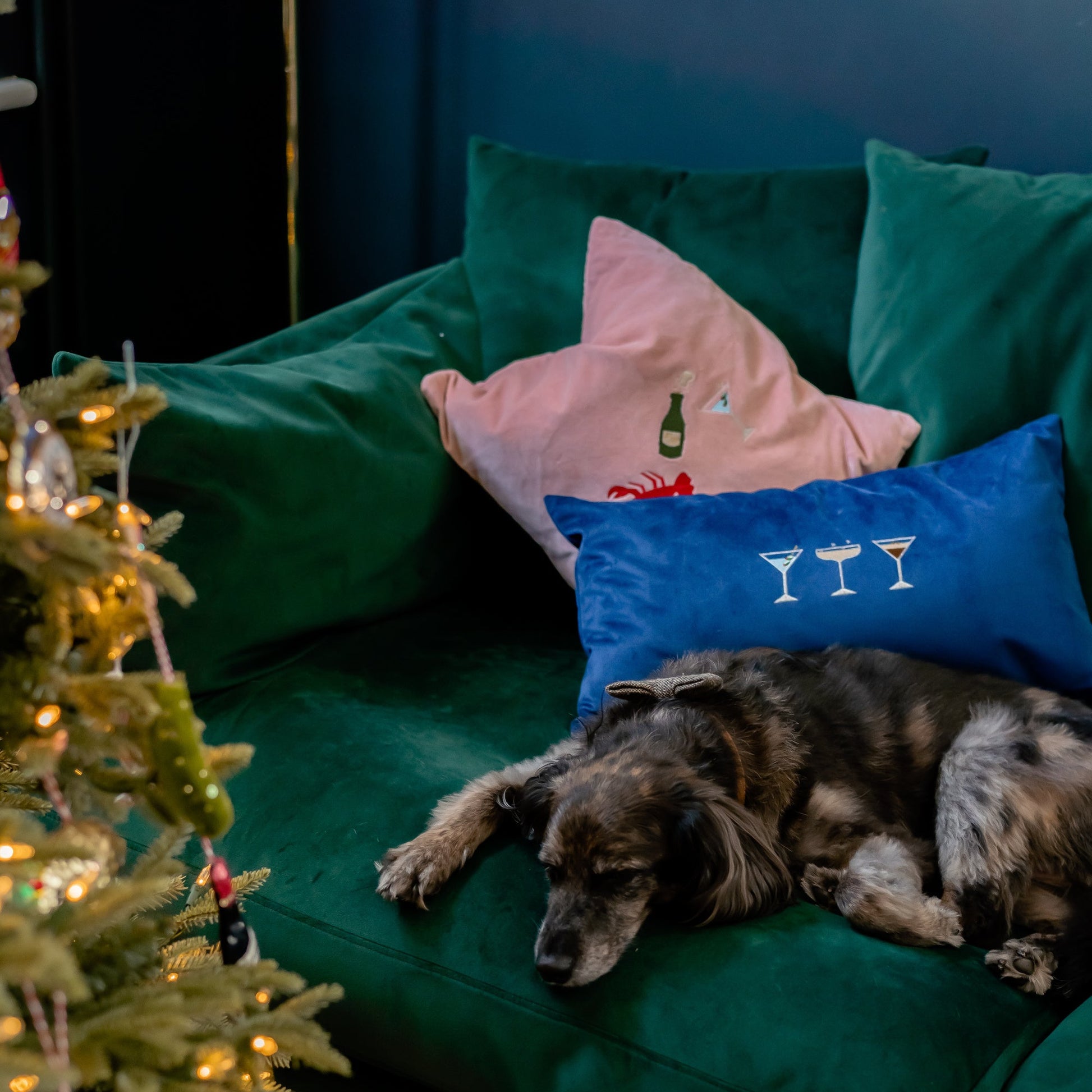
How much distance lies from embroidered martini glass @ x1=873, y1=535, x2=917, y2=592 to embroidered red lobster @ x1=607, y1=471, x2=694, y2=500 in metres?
0.39

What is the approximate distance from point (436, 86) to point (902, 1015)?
9.09ft

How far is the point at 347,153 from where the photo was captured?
11.5ft

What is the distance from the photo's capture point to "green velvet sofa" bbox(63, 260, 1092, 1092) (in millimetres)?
1316

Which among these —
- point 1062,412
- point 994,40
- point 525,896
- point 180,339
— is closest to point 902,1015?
point 525,896

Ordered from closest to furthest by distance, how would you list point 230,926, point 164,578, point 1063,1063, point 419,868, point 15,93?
point 164,578 < point 230,926 < point 1063,1063 < point 419,868 < point 15,93

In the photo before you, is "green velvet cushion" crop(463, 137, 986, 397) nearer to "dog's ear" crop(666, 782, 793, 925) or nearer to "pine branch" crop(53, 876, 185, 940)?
"dog's ear" crop(666, 782, 793, 925)

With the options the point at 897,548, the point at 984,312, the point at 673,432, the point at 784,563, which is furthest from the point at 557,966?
the point at 984,312

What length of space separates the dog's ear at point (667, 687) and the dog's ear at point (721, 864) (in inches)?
6.3

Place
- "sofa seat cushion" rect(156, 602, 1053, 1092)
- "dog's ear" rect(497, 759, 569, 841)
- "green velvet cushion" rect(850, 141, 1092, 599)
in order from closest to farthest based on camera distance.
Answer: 1. "sofa seat cushion" rect(156, 602, 1053, 1092)
2. "dog's ear" rect(497, 759, 569, 841)
3. "green velvet cushion" rect(850, 141, 1092, 599)

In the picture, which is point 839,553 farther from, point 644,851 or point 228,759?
point 228,759

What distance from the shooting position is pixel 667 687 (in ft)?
5.48

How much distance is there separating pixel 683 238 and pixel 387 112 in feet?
4.42

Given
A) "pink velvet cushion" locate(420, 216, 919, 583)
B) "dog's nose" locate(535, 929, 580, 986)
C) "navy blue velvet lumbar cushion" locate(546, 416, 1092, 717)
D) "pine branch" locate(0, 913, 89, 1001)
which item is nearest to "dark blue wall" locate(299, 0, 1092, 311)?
"pink velvet cushion" locate(420, 216, 919, 583)

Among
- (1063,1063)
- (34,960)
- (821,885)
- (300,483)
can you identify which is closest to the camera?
(34,960)
